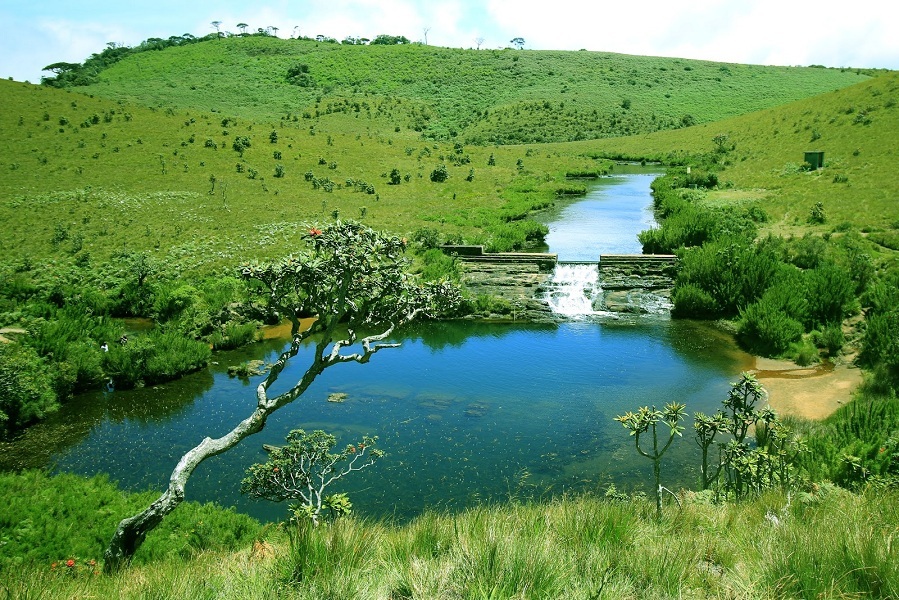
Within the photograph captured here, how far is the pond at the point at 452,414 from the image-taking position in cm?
1209

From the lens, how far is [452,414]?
15.1 meters

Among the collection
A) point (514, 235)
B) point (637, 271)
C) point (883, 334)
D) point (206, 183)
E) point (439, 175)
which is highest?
point (439, 175)

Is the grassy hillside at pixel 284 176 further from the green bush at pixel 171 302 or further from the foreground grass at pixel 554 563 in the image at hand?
the foreground grass at pixel 554 563

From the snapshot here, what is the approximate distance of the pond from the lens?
12.1m

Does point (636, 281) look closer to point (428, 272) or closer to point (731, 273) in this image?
point (731, 273)

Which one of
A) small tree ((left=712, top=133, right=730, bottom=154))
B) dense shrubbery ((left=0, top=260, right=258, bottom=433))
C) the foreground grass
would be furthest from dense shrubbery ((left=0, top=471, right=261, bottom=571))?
small tree ((left=712, top=133, right=730, bottom=154))

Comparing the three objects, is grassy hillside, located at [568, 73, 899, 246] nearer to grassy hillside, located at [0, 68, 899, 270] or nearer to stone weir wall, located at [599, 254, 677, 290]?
grassy hillside, located at [0, 68, 899, 270]

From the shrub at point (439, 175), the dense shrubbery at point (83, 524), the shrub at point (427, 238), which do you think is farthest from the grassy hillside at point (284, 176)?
the dense shrubbery at point (83, 524)

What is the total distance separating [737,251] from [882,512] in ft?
58.5

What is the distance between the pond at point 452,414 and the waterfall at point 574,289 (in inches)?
75.9

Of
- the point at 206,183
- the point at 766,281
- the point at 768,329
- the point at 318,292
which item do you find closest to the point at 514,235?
the point at 766,281

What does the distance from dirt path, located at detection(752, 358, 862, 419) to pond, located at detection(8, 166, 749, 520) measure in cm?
95

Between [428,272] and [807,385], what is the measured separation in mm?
13835

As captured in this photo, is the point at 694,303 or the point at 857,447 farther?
the point at 694,303
